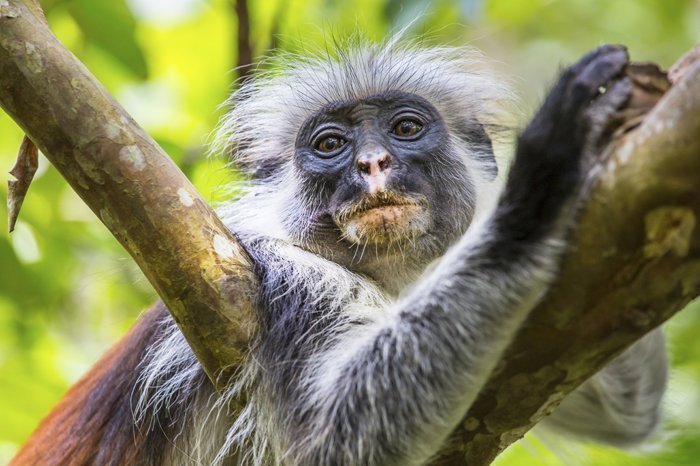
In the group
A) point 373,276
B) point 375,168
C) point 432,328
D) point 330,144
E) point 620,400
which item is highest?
point 330,144

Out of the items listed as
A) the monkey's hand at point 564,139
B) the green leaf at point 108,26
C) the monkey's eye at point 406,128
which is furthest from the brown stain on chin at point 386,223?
the green leaf at point 108,26

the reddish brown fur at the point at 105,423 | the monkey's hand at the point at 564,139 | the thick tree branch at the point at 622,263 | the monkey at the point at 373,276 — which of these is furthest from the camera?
the reddish brown fur at the point at 105,423

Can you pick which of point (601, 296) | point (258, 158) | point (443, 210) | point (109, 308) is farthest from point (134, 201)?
point (109, 308)

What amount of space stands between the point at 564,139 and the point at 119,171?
163 cm

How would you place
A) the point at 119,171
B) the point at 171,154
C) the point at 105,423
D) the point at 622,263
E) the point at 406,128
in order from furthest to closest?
1. the point at 171,154
2. the point at 406,128
3. the point at 105,423
4. the point at 119,171
5. the point at 622,263

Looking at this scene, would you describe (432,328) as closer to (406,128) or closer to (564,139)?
(564,139)

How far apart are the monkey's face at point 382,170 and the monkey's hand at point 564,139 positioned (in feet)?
4.31

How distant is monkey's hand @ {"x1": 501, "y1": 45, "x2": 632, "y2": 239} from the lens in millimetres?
2855

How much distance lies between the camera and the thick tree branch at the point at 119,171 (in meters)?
3.16

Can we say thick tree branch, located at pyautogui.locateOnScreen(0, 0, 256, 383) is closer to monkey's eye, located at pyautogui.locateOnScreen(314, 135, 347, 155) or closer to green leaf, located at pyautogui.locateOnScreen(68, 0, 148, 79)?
monkey's eye, located at pyautogui.locateOnScreen(314, 135, 347, 155)

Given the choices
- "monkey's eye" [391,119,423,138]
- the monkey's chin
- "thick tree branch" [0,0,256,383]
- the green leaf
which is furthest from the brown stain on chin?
the green leaf

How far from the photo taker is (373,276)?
4668 mm

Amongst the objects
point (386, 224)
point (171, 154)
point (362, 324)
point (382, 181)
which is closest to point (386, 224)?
point (386, 224)

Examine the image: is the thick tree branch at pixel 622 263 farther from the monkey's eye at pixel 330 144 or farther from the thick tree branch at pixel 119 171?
the monkey's eye at pixel 330 144
